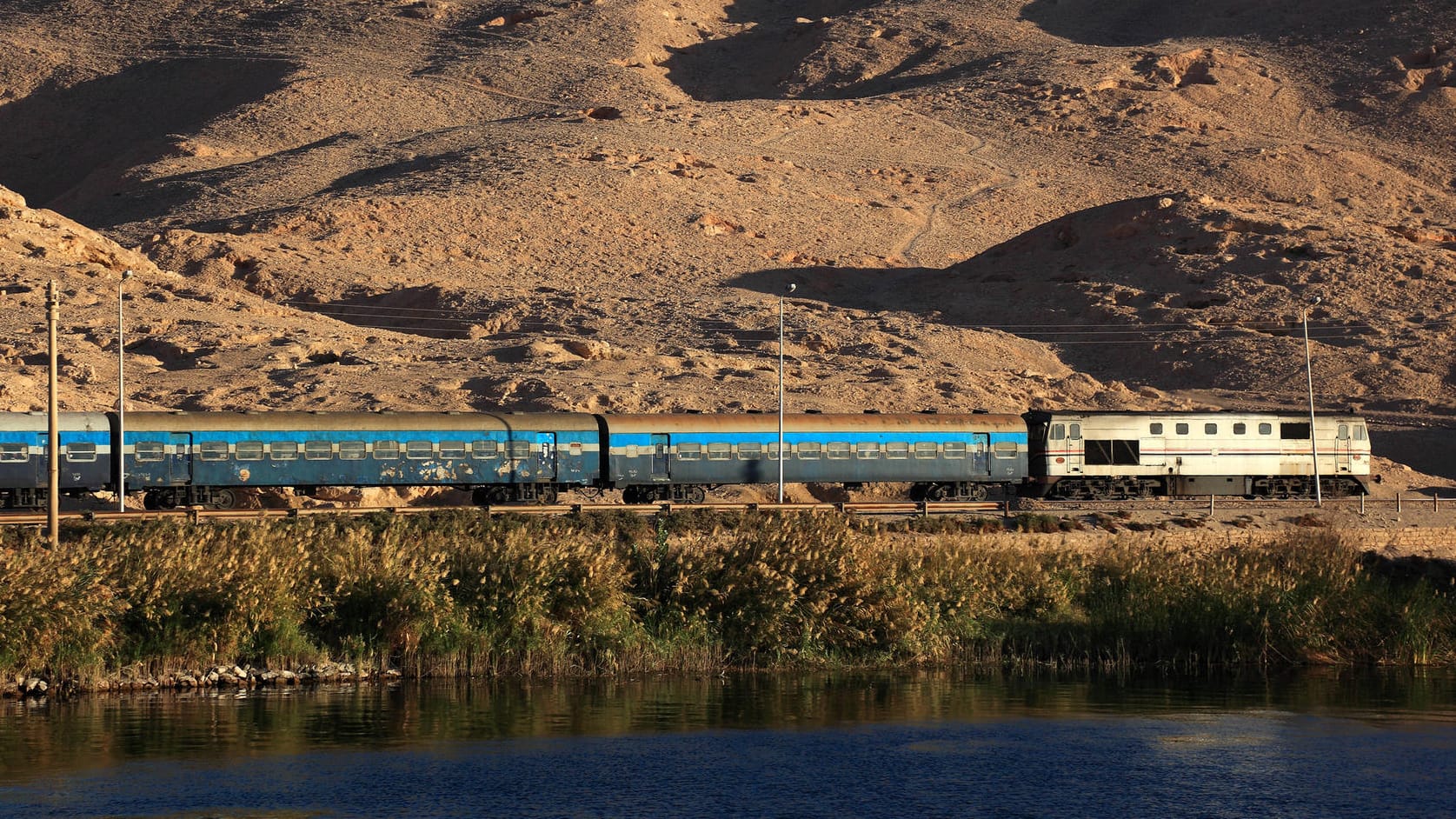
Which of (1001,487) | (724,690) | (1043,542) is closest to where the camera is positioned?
(724,690)

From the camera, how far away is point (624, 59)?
157 metres

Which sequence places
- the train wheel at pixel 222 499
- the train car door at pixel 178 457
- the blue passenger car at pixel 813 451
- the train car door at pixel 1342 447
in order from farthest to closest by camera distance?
the train car door at pixel 1342 447 < the blue passenger car at pixel 813 451 < the train wheel at pixel 222 499 < the train car door at pixel 178 457

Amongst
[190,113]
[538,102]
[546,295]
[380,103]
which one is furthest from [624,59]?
[546,295]

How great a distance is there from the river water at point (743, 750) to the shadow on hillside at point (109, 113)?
11914 cm

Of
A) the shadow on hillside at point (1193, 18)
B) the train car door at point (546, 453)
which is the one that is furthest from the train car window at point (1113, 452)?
the shadow on hillside at point (1193, 18)

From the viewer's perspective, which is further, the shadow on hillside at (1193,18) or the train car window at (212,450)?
the shadow on hillside at (1193,18)

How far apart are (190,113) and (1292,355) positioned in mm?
103712

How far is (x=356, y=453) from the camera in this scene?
1893 inches

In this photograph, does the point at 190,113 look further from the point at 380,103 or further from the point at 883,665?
the point at 883,665

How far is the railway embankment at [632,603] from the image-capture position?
31016 millimetres

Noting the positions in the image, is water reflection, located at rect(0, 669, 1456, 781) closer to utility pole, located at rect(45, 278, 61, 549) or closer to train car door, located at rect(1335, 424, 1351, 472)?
utility pole, located at rect(45, 278, 61, 549)

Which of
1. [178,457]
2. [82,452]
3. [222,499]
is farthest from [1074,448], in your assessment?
[82,452]

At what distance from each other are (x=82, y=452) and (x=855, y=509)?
19915mm

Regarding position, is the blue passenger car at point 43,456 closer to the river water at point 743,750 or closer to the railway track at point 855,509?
the railway track at point 855,509
